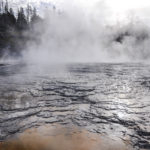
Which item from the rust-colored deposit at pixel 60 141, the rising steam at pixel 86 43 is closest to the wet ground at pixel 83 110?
the rust-colored deposit at pixel 60 141

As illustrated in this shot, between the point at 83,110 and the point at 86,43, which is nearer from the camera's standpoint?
the point at 83,110

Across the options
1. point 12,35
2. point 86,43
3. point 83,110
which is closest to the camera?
point 83,110

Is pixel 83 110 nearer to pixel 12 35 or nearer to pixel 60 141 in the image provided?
pixel 60 141

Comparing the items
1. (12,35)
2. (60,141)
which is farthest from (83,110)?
(12,35)

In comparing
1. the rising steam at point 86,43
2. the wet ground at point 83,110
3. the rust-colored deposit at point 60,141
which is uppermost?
the rising steam at point 86,43

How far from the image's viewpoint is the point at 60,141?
350cm

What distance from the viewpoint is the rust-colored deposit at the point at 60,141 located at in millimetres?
3279

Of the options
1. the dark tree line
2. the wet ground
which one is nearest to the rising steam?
the dark tree line

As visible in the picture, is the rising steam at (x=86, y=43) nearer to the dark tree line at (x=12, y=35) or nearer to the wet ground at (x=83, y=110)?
the dark tree line at (x=12, y=35)

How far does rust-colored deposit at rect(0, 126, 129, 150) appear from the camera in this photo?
10.8 feet

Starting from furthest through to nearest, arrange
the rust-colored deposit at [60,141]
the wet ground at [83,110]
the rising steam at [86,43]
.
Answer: the rising steam at [86,43], the wet ground at [83,110], the rust-colored deposit at [60,141]

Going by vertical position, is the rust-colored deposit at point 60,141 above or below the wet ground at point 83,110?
below

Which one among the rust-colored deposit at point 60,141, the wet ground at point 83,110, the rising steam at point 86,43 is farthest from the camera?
the rising steam at point 86,43

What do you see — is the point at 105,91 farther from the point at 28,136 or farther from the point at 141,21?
the point at 141,21
